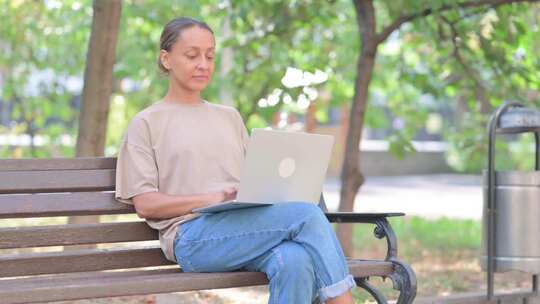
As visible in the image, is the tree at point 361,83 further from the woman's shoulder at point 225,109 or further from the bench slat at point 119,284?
the bench slat at point 119,284

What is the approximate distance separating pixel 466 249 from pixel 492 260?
3817 millimetres

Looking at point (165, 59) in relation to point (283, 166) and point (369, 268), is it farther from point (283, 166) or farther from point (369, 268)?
point (369, 268)

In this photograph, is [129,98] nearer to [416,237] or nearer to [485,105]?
[416,237]

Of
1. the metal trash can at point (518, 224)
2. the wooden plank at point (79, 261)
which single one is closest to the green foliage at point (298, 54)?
the metal trash can at point (518, 224)

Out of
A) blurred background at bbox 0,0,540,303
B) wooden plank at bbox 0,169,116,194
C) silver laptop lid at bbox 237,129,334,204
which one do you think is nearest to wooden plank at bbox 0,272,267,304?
silver laptop lid at bbox 237,129,334,204

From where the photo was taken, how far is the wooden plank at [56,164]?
14.1ft

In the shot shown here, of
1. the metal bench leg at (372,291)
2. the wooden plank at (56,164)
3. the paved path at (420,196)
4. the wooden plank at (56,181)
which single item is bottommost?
the paved path at (420,196)

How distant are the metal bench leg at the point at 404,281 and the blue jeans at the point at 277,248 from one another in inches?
15.6

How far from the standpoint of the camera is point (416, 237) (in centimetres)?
1020

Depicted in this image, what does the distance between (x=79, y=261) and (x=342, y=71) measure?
6876 millimetres

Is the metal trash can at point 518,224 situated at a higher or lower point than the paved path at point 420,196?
higher

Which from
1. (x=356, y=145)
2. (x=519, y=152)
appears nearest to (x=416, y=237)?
(x=356, y=145)

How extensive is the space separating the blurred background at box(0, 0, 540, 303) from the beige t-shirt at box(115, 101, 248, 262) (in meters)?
1.73

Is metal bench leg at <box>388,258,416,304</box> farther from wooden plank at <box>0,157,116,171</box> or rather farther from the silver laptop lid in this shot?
wooden plank at <box>0,157,116,171</box>
